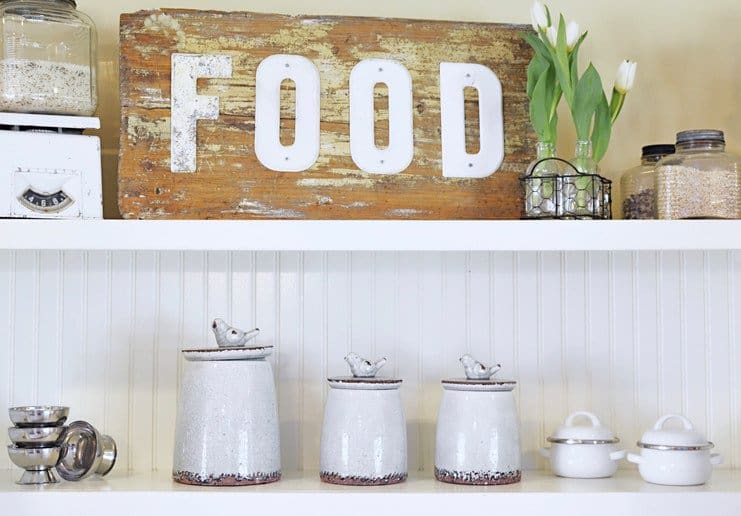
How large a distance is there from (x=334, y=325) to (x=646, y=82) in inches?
25.9

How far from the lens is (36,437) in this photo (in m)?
1.44

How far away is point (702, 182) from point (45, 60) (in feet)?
3.17

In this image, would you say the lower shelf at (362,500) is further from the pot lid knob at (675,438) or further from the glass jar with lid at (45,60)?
the glass jar with lid at (45,60)

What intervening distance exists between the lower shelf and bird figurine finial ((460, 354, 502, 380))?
166 millimetres

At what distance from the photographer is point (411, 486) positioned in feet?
4.86

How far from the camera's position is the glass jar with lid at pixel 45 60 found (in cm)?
144

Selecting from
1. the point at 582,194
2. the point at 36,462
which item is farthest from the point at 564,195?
the point at 36,462

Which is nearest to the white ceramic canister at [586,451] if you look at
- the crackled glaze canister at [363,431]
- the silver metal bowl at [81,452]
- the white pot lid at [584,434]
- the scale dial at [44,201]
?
the white pot lid at [584,434]

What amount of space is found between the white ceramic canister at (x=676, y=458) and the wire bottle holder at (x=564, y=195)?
0.34 m

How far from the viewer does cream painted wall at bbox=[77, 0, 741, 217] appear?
1678 mm

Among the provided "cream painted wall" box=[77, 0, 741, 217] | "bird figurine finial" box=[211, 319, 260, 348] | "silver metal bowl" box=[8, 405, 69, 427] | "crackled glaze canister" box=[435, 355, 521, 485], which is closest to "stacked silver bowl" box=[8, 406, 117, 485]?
"silver metal bowl" box=[8, 405, 69, 427]

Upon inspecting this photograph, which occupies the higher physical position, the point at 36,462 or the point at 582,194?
the point at 582,194

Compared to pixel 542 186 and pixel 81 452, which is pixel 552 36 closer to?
pixel 542 186

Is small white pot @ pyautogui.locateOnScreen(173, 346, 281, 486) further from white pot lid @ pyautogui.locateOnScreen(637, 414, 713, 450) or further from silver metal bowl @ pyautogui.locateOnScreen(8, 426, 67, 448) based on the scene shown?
white pot lid @ pyautogui.locateOnScreen(637, 414, 713, 450)
